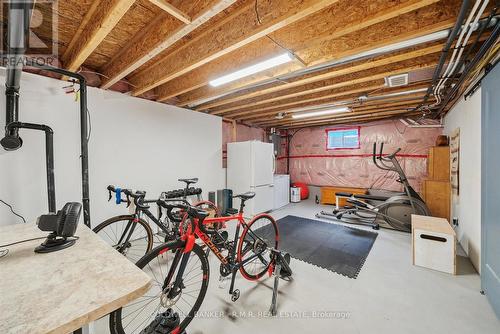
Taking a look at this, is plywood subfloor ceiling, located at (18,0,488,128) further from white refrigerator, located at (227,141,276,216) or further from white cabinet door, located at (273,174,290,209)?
white cabinet door, located at (273,174,290,209)

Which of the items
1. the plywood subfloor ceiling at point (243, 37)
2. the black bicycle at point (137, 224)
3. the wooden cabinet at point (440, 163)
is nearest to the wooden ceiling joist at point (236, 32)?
the plywood subfloor ceiling at point (243, 37)

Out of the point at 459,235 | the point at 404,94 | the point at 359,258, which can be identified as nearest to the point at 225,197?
the point at 359,258

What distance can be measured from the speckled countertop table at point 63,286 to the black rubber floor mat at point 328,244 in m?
2.45

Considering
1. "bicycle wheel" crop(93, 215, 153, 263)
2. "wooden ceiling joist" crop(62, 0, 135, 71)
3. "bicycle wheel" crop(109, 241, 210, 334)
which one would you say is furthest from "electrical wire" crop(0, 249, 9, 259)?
"wooden ceiling joist" crop(62, 0, 135, 71)

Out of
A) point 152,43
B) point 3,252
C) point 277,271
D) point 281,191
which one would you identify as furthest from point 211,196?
point 3,252

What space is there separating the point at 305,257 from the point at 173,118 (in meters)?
3.29

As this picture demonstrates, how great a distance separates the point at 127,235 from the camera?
2303 mm

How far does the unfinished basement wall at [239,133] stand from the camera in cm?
525

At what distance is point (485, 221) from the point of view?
1905 millimetres

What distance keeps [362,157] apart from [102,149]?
616cm

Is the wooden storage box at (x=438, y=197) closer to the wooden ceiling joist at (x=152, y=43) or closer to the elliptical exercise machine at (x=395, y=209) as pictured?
the elliptical exercise machine at (x=395, y=209)

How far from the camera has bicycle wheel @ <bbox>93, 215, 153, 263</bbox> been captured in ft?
7.49

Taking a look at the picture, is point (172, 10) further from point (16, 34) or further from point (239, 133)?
point (239, 133)

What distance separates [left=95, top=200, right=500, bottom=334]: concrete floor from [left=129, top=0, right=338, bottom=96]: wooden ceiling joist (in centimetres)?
242
